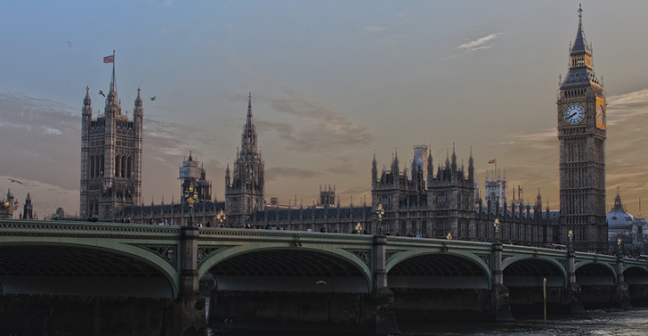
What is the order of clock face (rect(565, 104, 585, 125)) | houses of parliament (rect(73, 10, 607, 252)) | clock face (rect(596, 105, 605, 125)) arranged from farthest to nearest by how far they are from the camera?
clock face (rect(596, 105, 605, 125))
clock face (rect(565, 104, 585, 125))
houses of parliament (rect(73, 10, 607, 252))

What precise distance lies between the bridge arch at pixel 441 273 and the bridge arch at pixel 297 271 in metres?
13.1

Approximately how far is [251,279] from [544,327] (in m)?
27.0

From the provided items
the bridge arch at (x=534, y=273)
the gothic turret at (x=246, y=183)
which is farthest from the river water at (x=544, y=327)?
the gothic turret at (x=246, y=183)

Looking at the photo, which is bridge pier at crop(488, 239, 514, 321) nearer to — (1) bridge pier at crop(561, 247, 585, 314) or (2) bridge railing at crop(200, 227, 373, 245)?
(1) bridge pier at crop(561, 247, 585, 314)

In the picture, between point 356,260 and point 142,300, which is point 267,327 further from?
point 142,300

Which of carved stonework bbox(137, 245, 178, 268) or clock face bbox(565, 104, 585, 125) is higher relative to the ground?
clock face bbox(565, 104, 585, 125)

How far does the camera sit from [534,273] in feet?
346

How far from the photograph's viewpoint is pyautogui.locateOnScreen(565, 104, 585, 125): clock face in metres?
181

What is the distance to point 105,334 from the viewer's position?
196ft

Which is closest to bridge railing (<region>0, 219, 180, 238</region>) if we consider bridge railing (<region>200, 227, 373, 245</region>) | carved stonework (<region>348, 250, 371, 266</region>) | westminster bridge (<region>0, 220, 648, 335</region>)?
westminster bridge (<region>0, 220, 648, 335</region>)

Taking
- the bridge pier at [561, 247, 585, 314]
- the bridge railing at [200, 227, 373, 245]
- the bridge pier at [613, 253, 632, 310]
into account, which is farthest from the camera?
the bridge pier at [613, 253, 632, 310]

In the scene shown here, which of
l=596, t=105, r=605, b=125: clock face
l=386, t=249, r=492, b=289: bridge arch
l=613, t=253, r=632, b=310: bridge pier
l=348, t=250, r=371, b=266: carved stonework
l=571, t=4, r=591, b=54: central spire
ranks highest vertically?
l=571, t=4, r=591, b=54: central spire

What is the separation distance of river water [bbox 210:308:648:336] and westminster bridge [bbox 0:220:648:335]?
10.9 feet

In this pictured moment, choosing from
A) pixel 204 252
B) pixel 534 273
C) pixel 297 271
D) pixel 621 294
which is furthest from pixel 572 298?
pixel 204 252
